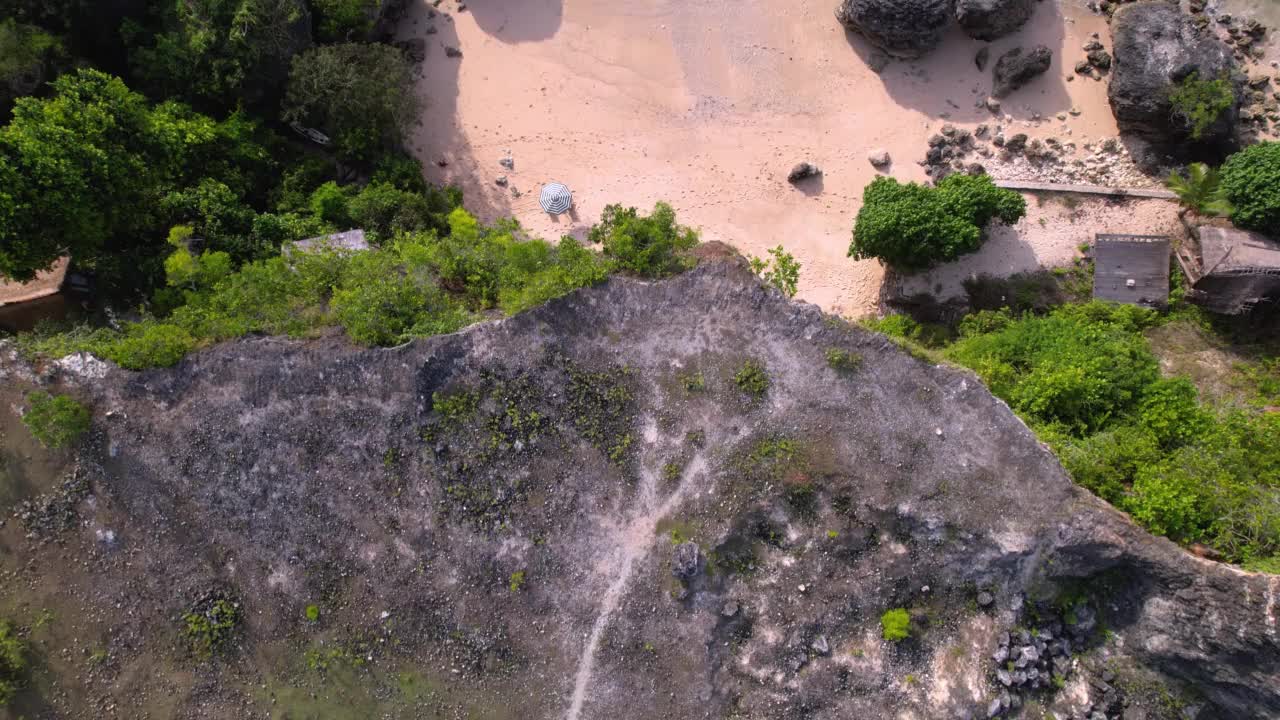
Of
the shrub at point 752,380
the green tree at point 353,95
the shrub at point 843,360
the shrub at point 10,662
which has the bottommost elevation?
the shrub at point 10,662

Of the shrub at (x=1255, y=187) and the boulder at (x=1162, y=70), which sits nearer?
the shrub at (x=1255, y=187)

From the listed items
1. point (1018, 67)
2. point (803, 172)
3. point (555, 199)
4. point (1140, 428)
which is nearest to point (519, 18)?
point (555, 199)

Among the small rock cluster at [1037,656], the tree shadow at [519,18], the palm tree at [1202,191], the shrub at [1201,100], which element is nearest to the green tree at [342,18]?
the tree shadow at [519,18]

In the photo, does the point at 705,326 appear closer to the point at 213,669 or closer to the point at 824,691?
the point at 824,691

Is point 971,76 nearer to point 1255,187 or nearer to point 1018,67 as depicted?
point 1018,67

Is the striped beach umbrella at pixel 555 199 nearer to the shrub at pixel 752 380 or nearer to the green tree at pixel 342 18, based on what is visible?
the green tree at pixel 342 18

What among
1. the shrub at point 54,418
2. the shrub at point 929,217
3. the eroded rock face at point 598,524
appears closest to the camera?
the eroded rock face at point 598,524

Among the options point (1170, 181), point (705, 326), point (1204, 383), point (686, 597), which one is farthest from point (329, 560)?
point (1170, 181)
